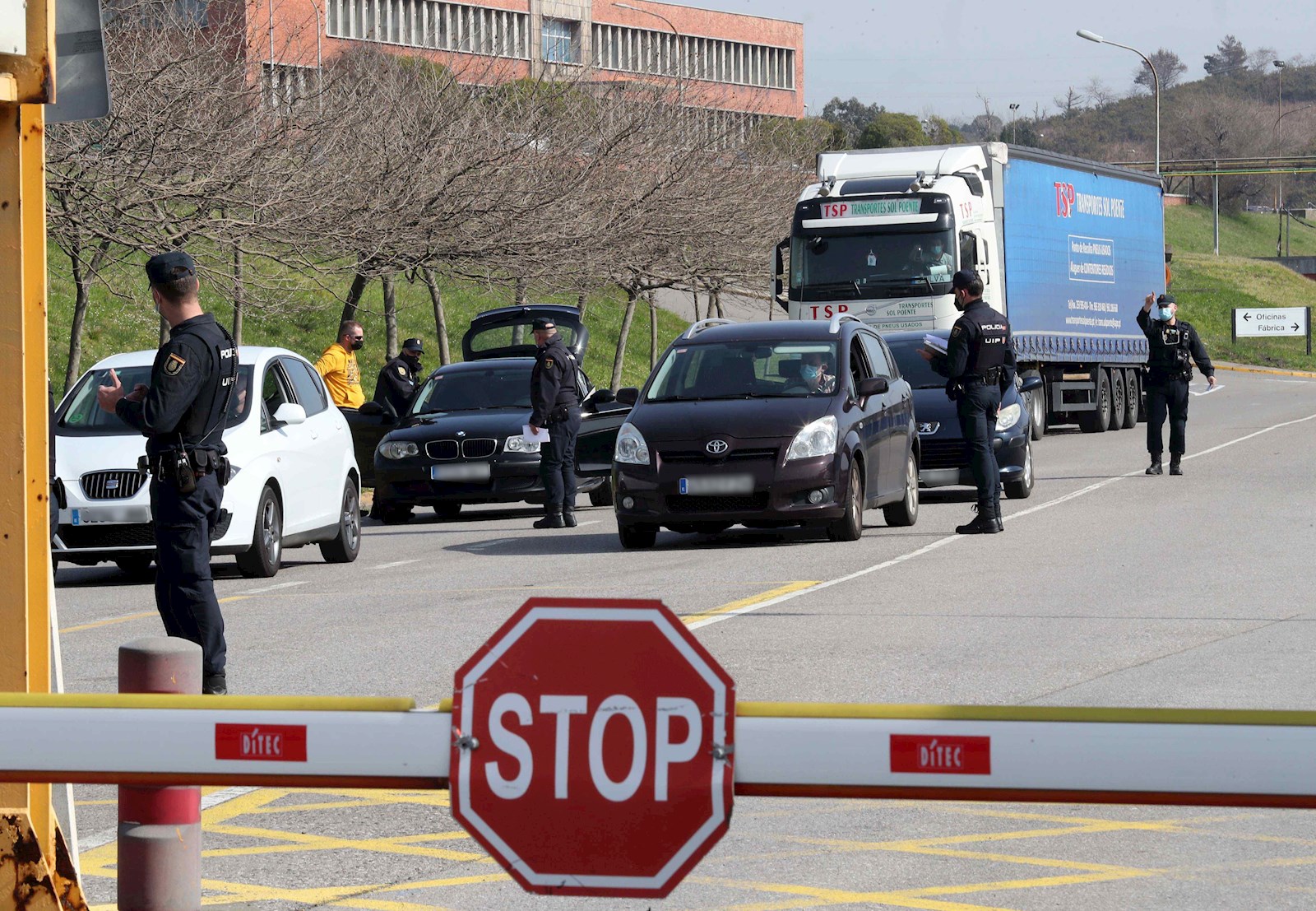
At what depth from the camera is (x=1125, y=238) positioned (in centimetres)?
3644

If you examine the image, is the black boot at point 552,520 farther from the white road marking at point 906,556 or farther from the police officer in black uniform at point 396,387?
the white road marking at point 906,556

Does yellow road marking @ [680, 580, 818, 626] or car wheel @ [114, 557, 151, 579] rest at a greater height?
yellow road marking @ [680, 580, 818, 626]

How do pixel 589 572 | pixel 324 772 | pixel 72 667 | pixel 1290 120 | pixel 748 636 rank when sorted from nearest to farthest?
1. pixel 324 772
2. pixel 72 667
3. pixel 748 636
4. pixel 589 572
5. pixel 1290 120

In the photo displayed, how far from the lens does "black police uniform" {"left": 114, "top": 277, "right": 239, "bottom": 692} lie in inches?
313

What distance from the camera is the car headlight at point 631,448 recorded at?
15.1 metres

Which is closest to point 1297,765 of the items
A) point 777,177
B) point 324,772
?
point 324,772

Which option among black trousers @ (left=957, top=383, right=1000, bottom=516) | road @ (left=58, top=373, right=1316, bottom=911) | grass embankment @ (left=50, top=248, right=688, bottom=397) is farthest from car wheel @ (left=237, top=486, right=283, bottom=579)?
grass embankment @ (left=50, top=248, right=688, bottom=397)

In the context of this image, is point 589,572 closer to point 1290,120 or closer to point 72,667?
point 72,667

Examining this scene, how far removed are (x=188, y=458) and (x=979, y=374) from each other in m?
9.10

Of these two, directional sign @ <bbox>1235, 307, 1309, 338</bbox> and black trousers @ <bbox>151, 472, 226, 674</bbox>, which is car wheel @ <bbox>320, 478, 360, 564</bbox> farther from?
directional sign @ <bbox>1235, 307, 1309, 338</bbox>

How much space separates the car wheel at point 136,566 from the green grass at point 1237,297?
5567 cm

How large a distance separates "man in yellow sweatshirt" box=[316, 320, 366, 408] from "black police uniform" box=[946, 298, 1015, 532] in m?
7.09

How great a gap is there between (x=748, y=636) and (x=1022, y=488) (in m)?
9.84

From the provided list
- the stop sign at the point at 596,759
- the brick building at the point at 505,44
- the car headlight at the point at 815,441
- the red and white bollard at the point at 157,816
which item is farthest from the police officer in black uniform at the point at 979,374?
the stop sign at the point at 596,759
